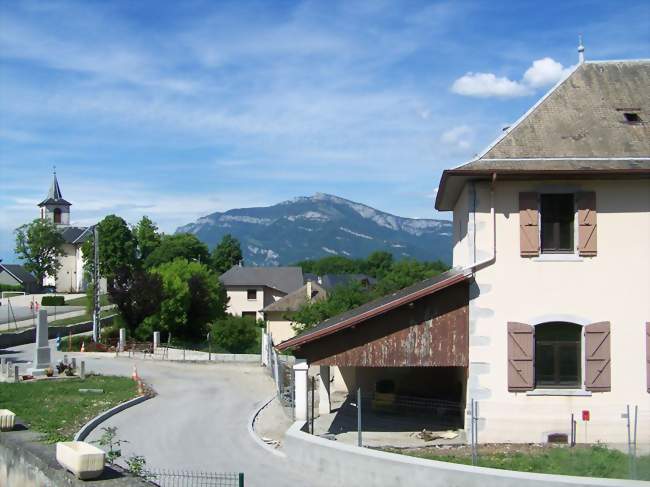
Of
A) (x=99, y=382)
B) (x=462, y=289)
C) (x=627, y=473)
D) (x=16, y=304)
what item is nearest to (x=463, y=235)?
(x=462, y=289)

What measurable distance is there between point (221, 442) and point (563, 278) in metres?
8.30

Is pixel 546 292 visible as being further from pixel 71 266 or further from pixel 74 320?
pixel 71 266

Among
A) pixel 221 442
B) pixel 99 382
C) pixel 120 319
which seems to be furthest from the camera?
pixel 120 319

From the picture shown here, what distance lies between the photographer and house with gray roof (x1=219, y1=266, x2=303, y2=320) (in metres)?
80.1

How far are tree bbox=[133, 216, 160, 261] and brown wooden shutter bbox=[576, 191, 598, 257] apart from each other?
8734 centimetres

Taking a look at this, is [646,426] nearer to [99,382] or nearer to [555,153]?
[555,153]

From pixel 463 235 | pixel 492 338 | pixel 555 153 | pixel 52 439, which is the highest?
pixel 555 153

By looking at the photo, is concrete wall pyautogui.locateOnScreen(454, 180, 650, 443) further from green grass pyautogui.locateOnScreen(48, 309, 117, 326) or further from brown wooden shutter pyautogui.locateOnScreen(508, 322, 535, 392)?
green grass pyautogui.locateOnScreen(48, 309, 117, 326)

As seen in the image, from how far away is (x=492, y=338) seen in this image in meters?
15.6

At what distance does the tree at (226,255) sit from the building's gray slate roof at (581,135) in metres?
108

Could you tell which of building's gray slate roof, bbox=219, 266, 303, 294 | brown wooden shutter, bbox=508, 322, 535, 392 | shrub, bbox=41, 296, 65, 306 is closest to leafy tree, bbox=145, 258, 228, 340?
building's gray slate roof, bbox=219, 266, 303, 294

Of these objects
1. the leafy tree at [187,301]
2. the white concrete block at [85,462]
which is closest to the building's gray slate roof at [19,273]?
the leafy tree at [187,301]

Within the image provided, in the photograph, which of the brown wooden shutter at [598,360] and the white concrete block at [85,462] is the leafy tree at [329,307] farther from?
the white concrete block at [85,462]

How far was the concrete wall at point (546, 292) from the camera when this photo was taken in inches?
609
